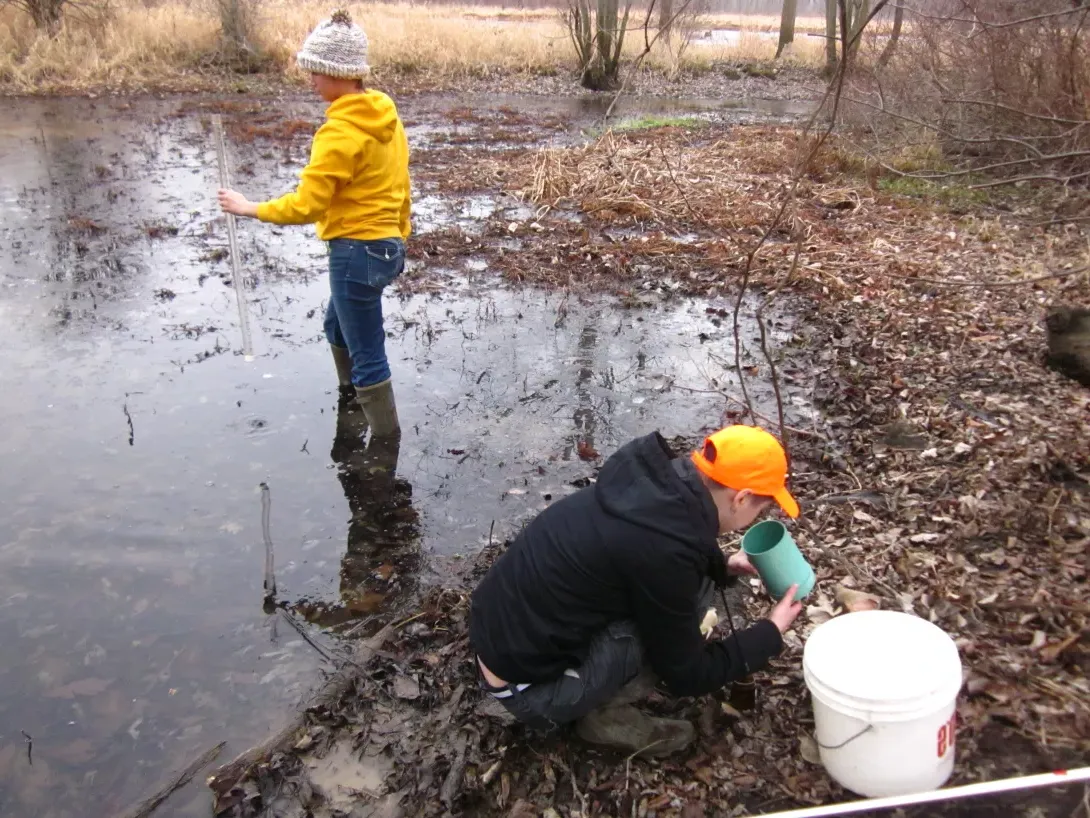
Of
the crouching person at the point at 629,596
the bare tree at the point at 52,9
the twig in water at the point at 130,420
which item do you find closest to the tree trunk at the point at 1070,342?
the crouching person at the point at 629,596

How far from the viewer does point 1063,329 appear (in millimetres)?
5430

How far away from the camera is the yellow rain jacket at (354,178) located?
174 inches

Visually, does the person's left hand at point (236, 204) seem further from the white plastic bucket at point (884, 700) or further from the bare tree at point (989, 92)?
the bare tree at point (989, 92)

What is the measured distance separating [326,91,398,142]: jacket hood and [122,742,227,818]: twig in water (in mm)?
3055

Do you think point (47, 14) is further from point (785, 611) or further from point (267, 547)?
point (785, 611)

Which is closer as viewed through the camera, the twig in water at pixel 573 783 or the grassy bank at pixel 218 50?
the twig in water at pixel 573 783

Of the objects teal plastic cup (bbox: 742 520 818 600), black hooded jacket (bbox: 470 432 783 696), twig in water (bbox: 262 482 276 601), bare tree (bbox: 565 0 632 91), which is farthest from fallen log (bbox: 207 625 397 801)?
bare tree (bbox: 565 0 632 91)

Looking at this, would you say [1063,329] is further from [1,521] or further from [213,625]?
[1,521]

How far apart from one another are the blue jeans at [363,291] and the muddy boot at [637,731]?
286cm

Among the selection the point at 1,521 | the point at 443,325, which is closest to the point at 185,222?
the point at 443,325

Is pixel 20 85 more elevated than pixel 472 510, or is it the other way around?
pixel 20 85

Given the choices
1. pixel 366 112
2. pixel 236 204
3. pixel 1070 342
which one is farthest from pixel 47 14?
pixel 1070 342

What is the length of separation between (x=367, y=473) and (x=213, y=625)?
4.76ft

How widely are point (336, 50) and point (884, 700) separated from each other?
3798mm
